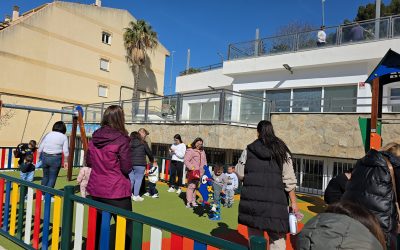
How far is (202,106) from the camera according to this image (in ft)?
42.6

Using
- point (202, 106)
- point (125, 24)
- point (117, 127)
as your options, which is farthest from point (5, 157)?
point (125, 24)

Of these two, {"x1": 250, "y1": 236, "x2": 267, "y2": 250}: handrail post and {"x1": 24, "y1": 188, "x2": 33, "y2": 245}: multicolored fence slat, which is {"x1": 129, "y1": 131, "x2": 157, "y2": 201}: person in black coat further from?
{"x1": 250, "y1": 236, "x2": 267, "y2": 250}: handrail post

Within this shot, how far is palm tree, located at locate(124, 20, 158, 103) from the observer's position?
104ft

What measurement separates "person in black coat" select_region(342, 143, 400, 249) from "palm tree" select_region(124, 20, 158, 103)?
1147 inches

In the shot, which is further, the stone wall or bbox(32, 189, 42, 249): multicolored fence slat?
the stone wall

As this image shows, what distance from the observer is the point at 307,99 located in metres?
14.5

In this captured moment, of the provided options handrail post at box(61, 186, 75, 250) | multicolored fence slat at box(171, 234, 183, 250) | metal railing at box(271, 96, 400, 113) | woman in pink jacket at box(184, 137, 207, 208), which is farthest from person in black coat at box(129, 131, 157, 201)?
metal railing at box(271, 96, 400, 113)

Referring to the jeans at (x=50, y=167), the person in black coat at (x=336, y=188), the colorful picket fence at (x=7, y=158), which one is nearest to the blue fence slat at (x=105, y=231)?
the person in black coat at (x=336, y=188)

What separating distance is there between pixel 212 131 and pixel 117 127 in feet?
27.3

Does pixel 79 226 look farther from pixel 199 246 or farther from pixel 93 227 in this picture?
pixel 199 246

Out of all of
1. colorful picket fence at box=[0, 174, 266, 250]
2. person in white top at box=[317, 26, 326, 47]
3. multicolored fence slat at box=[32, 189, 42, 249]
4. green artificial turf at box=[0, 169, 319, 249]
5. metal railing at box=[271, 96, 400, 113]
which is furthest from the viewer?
person in white top at box=[317, 26, 326, 47]

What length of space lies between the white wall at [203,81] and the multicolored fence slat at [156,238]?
1779 cm

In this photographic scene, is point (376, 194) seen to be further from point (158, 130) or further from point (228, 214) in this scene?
point (158, 130)

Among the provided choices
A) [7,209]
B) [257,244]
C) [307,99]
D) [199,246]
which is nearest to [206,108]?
[307,99]
